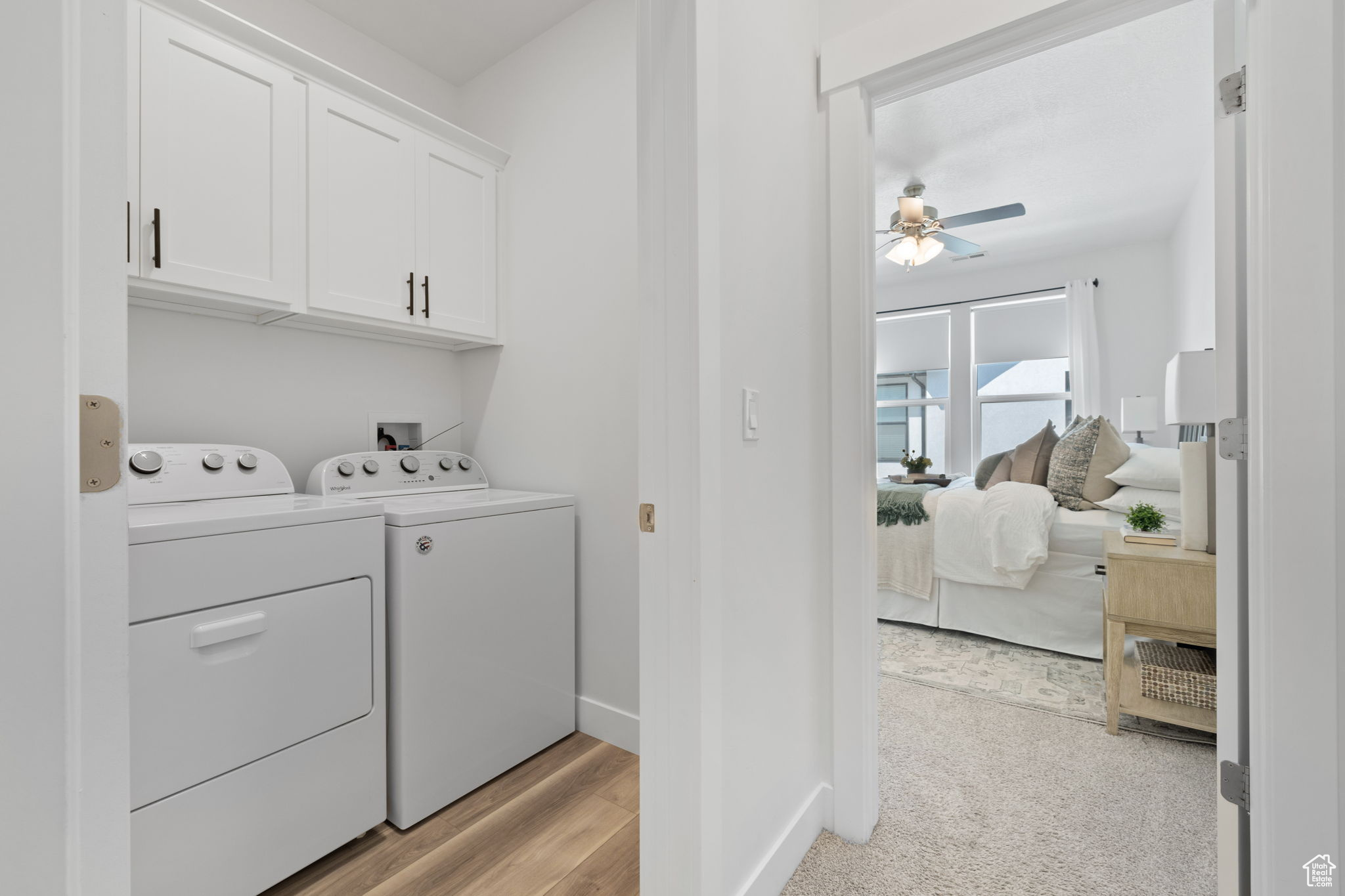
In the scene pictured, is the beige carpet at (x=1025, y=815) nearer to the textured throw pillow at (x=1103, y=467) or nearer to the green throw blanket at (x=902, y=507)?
the green throw blanket at (x=902, y=507)

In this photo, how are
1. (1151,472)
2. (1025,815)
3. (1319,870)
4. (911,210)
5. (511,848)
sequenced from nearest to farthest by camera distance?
1. (1319,870)
2. (511,848)
3. (1025,815)
4. (1151,472)
5. (911,210)

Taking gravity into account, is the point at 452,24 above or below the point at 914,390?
above

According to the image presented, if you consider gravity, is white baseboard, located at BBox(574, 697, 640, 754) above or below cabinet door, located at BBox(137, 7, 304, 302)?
below

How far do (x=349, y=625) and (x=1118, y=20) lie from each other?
2295mm

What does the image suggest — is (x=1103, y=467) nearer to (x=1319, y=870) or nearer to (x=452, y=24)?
(x=1319, y=870)

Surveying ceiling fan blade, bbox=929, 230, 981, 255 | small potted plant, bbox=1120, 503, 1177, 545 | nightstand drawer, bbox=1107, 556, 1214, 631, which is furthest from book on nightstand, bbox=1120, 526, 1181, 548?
ceiling fan blade, bbox=929, 230, 981, 255

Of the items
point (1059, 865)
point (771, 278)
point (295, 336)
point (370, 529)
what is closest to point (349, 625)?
point (370, 529)

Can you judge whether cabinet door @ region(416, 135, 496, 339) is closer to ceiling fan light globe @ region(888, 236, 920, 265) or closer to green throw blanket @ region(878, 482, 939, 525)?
green throw blanket @ region(878, 482, 939, 525)

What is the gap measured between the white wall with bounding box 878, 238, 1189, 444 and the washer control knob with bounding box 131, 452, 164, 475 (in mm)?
5959

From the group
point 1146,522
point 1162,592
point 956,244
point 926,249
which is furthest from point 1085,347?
point 1162,592

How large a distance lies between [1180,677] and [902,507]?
1401 millimetres

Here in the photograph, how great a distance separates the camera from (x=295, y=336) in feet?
6.93

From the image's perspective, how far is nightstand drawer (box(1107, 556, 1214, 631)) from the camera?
1895 millimetres

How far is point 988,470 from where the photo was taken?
4.04 m
